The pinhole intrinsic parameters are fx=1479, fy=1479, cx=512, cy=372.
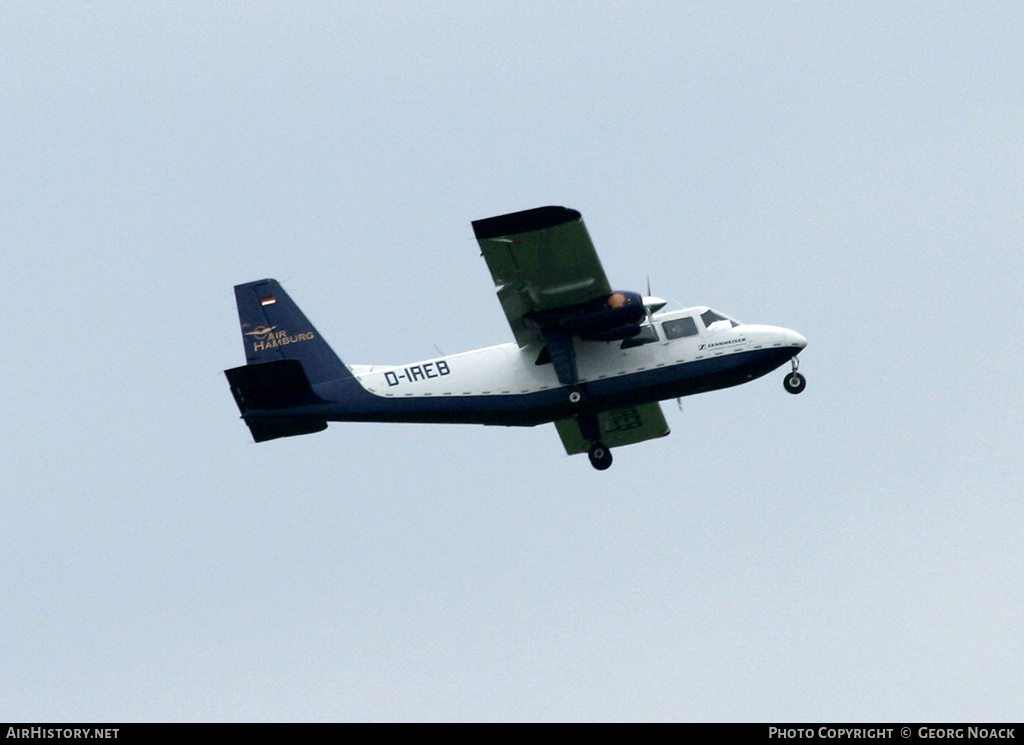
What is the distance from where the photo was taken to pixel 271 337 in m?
38.6

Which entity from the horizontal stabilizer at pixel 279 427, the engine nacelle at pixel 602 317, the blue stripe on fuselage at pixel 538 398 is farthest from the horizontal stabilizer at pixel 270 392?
the engine nacelle at pixel 602 317

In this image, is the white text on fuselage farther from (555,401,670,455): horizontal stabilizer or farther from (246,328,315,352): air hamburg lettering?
(555,401,670,455): horizontal stabilizer

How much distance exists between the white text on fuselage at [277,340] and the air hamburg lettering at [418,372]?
2.68m

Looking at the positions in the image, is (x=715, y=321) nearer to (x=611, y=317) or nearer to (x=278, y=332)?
(x=611, y=317)

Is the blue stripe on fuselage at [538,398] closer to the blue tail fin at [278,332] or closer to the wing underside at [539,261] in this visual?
the blue tail fin at [278,332]

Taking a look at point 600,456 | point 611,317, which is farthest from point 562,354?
point 600,456

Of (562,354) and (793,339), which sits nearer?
(562,354)

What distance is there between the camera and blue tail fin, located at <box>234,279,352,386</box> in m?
38.0

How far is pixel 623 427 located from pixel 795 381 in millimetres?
5663

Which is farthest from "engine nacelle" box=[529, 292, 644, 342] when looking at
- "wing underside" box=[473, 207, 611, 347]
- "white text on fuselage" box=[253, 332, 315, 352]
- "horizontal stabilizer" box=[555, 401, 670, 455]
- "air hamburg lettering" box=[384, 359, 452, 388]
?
"white text on fuselage" box=[253, 332, 315, 352]

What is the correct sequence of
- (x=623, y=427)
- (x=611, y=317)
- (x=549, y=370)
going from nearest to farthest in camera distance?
(x=611, y=317) → (x=549, y=370) → (x=623, y=427)

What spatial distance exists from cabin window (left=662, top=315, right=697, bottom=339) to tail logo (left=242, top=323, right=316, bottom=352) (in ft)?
30.2
